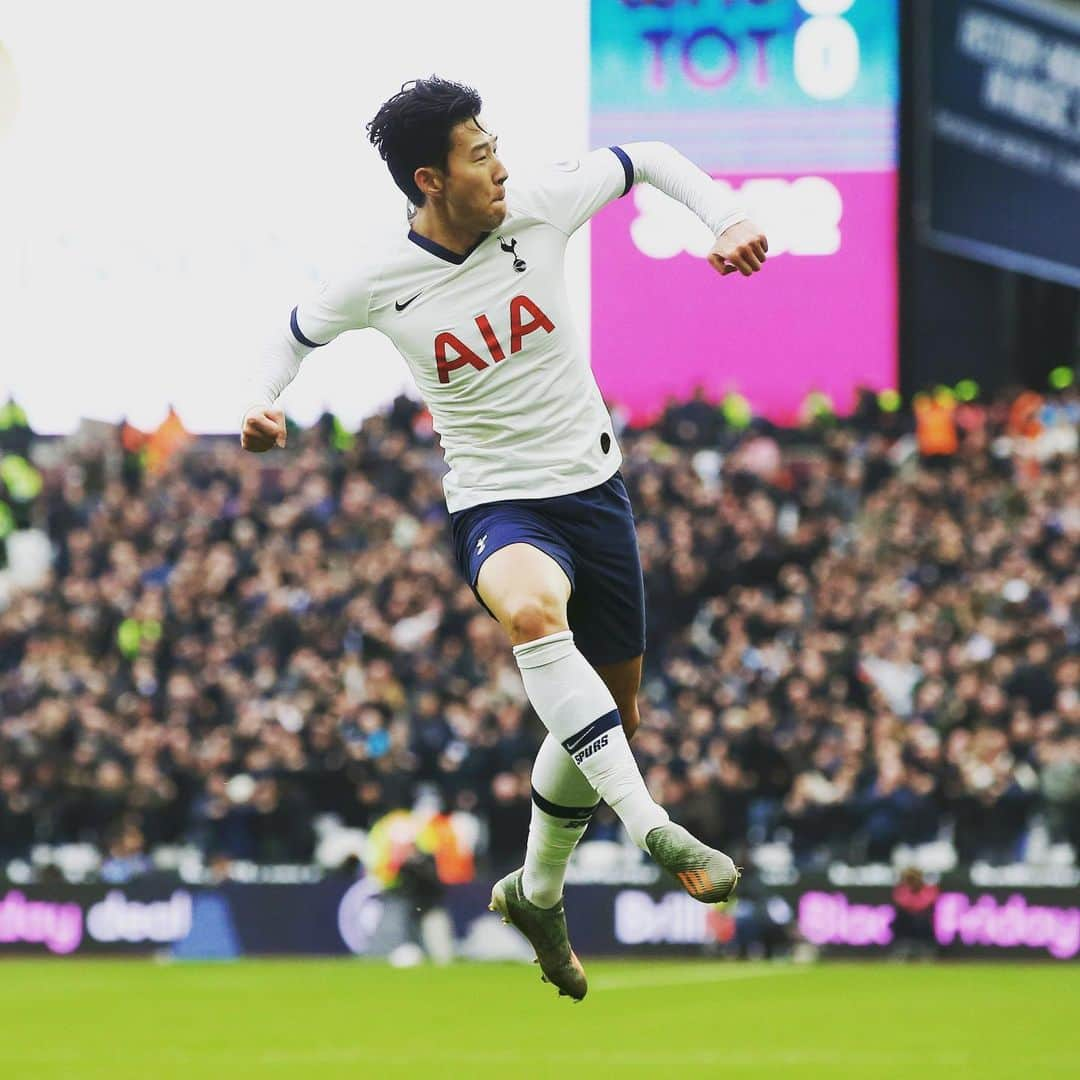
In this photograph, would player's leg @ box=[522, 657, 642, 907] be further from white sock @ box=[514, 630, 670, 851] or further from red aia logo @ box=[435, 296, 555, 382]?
red aia logo @ box=[435, 296, 555, 382]

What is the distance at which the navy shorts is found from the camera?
25.8 feet

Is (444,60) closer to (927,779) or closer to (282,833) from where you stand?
(282,833)

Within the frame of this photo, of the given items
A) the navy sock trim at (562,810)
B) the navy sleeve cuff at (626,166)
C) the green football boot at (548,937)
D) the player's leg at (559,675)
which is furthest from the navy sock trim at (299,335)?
the green football boot at (548,937)

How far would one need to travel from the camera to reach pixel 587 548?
8.05 metres

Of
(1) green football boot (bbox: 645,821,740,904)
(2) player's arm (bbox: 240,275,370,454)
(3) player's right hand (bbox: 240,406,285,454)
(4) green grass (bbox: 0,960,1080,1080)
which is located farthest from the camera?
(4) green grass (bbox: 0,960,1080,1080)

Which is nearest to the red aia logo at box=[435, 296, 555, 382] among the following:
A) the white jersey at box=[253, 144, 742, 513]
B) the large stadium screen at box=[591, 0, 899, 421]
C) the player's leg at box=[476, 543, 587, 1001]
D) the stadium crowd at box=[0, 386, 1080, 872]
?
the white jersey at box=[253, 144, 742, 513]

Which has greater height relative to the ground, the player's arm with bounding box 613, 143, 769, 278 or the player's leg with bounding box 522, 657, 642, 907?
the player's arm with bounding box 613, 143, 769, 278

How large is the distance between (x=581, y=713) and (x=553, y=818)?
0.92 m

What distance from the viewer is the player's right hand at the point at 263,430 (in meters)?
7.50

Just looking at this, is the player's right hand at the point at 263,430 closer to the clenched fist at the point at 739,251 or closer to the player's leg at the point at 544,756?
the player's leg at the point at 544,756

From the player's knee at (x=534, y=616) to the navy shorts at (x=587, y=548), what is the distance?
0.23 metres

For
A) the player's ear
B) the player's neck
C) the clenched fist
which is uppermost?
the player's ear

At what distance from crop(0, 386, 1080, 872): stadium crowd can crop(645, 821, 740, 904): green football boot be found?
12.4m

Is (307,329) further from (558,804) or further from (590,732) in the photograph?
(558,804)
